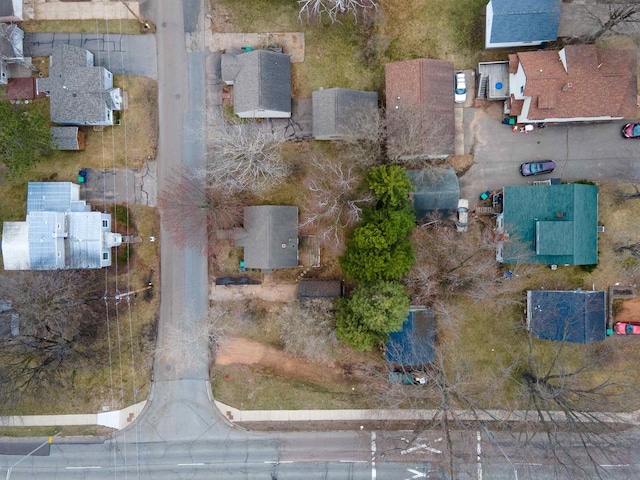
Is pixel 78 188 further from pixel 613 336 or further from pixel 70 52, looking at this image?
pixel 613 336

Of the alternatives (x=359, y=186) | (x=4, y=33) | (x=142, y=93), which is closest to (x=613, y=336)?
(x=359, y=186)

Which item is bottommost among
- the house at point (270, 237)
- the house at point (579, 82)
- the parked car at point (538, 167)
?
the house at point (270, 237)

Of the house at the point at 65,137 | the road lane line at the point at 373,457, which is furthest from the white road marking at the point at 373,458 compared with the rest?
the house at the point at 65,137

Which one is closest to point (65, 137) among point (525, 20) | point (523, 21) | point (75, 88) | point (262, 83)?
point (75, 88)

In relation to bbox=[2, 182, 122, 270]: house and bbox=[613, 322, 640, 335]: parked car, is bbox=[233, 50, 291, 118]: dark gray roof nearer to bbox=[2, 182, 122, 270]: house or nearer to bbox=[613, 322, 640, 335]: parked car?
bbox=[2, 182, 122, 270]: house

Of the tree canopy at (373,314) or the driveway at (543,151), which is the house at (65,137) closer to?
the tree canopy at (373,314)

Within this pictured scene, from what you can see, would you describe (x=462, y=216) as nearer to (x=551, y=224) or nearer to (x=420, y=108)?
(x=551, y=224)
